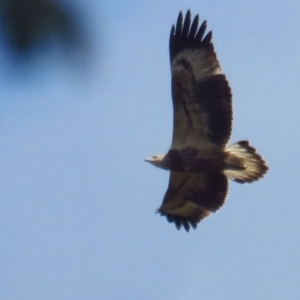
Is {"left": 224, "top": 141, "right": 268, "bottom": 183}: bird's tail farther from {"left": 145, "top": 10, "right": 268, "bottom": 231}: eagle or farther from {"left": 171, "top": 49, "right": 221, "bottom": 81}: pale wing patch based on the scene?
{"left": 171, "top": 49, "right": 221, "bottom": 81}: pale wing patch

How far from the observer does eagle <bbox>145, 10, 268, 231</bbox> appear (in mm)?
7844

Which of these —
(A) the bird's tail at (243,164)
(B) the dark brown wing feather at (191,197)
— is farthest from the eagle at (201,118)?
(B) the dark brown wing feather at (191,197)

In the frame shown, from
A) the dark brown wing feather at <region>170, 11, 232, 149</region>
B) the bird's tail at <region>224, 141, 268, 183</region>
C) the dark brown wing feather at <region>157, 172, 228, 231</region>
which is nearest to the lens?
the dark brown wing feather at <region>170, 11, 232, 149</region>

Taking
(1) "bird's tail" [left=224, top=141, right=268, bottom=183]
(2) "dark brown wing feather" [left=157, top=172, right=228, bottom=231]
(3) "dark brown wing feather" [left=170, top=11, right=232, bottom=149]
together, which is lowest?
(2) "dark brown wing feather" [left=157, top=172, right=228, bottom=231]

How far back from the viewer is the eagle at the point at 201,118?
25.7ft

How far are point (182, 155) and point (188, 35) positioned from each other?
158 centimetres

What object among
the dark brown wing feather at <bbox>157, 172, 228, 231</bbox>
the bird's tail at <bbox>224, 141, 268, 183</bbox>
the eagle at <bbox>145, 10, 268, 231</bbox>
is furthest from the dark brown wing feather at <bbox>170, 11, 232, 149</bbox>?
the dark brown wing feather at <bbox>157, 172, 228, 231</bbox>

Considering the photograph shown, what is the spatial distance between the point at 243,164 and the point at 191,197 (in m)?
1.15

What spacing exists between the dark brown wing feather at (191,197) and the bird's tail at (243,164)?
0.70 ft

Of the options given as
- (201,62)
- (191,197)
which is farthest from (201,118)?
(191,197)

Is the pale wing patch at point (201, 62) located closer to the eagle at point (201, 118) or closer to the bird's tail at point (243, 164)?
the eagle at point (201, 118)

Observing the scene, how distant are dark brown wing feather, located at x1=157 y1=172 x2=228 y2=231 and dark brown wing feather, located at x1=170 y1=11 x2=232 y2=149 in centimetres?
71

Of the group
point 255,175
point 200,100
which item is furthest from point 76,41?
point 255,175

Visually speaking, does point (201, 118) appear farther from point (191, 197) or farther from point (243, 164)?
point (191, 197)
